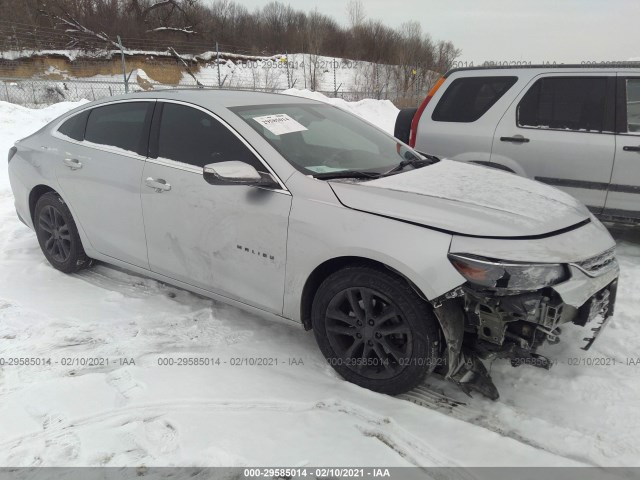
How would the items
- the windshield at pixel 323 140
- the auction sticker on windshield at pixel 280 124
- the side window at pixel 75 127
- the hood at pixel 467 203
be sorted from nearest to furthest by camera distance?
the hood at pixel 467 203, the windshield at pixel 323 140, the auction sticker on windshield at pixel 280 124, the side window at pixel 75 127

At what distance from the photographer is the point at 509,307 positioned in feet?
7.09

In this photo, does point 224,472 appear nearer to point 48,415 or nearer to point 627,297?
point 48,415

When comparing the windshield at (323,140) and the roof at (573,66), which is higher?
the roof at (573,66)

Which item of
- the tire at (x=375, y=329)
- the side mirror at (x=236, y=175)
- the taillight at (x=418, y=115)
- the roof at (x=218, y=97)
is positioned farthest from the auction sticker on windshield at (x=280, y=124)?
the taillight at (x=418, y=115)

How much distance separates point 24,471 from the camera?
2.00 m

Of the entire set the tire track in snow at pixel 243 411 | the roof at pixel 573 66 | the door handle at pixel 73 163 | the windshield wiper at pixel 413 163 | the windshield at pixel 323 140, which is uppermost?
the roof at pixel 573 66

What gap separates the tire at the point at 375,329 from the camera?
232 centimetres

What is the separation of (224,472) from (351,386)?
865 millimetres

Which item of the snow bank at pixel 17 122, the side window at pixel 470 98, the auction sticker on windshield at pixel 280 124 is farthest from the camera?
the snow bank at pixel 17 122

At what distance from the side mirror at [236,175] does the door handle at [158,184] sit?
1.75 feet

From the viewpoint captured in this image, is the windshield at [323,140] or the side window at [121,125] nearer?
the windshield at [323,140]

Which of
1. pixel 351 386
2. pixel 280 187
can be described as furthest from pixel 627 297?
pixel 280 187

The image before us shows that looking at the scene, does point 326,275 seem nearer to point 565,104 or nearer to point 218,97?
point 218,97

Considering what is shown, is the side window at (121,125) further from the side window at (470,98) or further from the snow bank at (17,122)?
the snow bank at (17,122)
